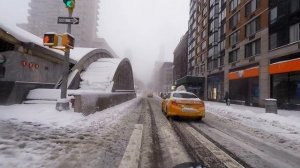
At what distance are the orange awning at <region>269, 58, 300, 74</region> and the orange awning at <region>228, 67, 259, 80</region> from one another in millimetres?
3136

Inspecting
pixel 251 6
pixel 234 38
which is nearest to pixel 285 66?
pixel 251 6

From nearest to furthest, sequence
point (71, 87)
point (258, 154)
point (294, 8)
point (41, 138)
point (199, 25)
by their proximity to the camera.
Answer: point (258, 154), point (41, 138), point (71, 87), point (294, 8), point (199, 25)

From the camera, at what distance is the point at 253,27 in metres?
30.2

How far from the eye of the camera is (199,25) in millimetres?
59750

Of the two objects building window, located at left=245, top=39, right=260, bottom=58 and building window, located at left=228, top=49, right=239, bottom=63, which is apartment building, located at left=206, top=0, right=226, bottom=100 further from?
building window, located at left=245, top=39, right=260, bottom=58

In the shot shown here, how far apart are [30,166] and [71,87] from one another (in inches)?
680

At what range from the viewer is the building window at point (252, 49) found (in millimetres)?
28922

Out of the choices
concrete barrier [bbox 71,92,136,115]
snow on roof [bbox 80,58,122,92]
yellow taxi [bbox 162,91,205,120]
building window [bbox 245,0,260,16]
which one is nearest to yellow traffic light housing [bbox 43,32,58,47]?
concrete barrier [bbox 71,92,136,115]

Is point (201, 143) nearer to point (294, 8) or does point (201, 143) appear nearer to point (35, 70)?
point (35, 70)

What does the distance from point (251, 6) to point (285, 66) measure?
11508 mm

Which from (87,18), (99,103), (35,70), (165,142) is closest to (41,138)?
(165,142)

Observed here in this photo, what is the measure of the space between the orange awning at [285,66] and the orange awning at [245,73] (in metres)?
3.14

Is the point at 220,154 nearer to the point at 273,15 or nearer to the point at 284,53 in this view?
the point at 284,53

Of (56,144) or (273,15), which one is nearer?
(56,144)
